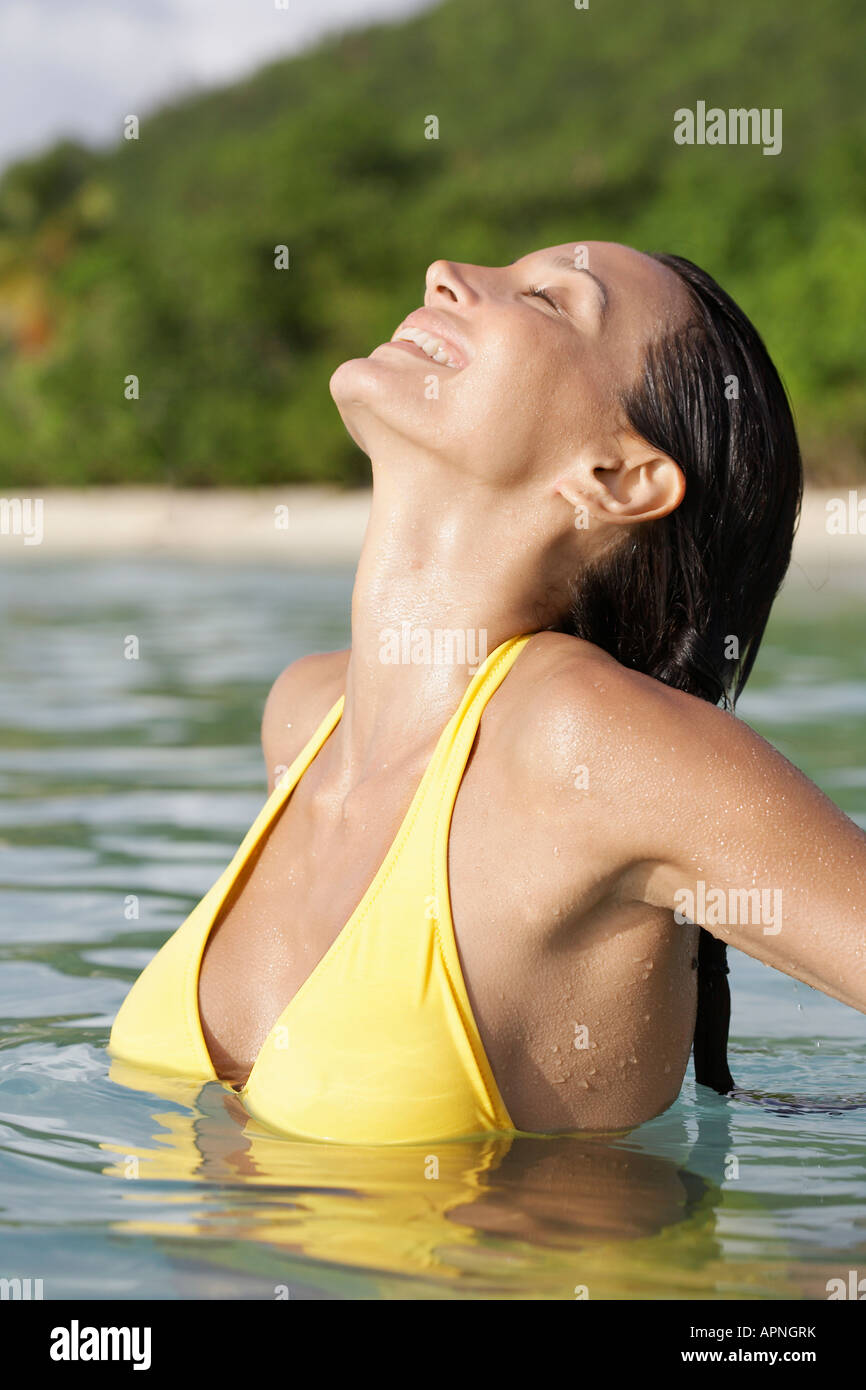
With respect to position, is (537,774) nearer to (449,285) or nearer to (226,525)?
(449,285)

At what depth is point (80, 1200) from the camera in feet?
8.35

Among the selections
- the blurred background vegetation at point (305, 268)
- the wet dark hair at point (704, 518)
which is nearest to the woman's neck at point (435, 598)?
the wet dark hair at point (704, 518)

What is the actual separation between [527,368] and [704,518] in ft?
1.20

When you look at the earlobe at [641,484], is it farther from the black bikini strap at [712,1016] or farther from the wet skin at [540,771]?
the black bikini strap at [712,1016]

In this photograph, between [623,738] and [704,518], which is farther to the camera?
[704,518]

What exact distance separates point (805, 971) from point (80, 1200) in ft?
3.55

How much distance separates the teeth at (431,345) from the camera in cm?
273

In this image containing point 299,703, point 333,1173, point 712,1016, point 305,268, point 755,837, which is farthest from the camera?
point 305,268

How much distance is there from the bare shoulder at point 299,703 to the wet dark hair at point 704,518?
63cm

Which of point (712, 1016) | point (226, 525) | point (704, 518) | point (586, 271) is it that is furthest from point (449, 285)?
point (226, 525)

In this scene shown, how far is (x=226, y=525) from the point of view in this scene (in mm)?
32500

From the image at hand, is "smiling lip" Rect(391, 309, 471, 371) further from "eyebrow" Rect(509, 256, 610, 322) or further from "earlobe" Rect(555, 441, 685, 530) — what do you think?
"earlobe" Rect(555, 441, 685, 530)

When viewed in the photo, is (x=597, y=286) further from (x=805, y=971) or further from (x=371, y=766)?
(x=805, y=971)
